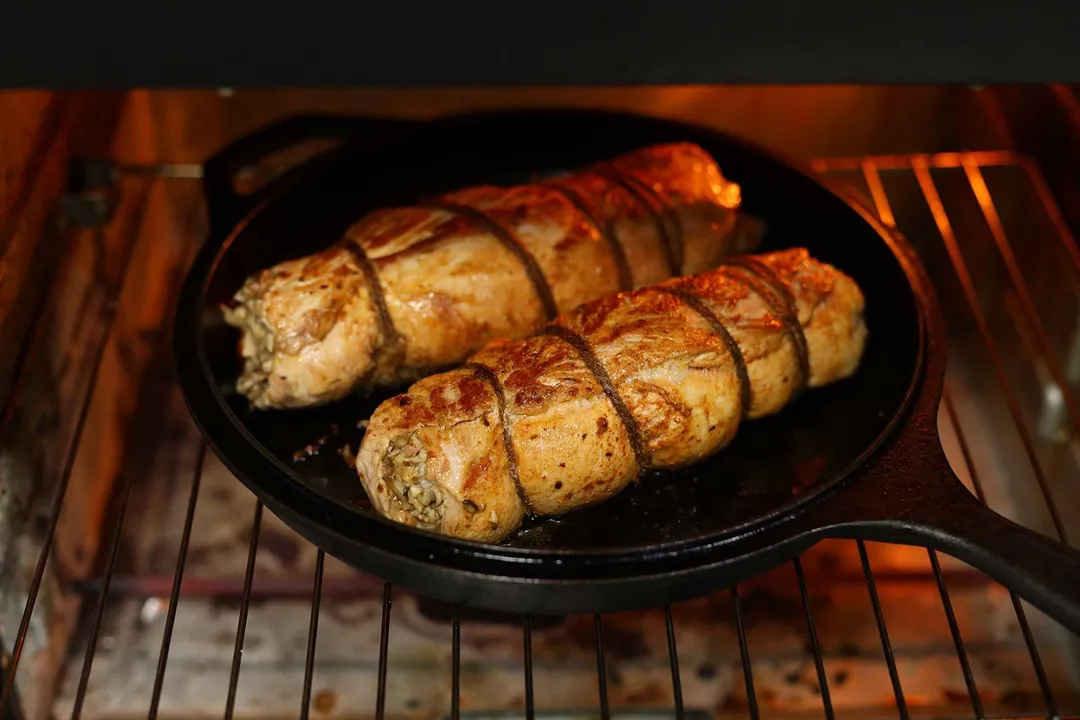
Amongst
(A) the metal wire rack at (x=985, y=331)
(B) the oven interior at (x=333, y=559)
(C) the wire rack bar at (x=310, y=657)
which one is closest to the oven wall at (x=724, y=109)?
(B) the oven interior at (x=333, y=559)

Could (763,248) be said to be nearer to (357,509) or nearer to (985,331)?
(985,331)

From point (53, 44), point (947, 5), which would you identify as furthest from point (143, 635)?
point (947, 5)

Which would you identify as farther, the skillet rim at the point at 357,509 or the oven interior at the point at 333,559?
the oven interior at the point at 333,559

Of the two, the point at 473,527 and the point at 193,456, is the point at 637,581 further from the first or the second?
the point at 193,456

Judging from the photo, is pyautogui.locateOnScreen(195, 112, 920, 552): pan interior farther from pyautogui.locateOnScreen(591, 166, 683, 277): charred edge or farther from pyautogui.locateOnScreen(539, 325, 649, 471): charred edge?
pyautogui.locateOnScreen(591, 166, 683, 277): charred edge

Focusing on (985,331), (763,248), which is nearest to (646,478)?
(763,248)

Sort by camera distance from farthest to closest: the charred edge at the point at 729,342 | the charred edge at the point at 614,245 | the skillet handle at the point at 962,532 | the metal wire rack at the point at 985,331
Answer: the metal wire rack at the point at 985,331 → the charred edge at the point at 614,245 → the charred edge at the point at 729,342 → the skillet handle at the point at 962,532

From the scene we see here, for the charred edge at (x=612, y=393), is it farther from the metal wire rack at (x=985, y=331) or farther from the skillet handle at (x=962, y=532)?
the metal wire rack at (x=985, y=331)
